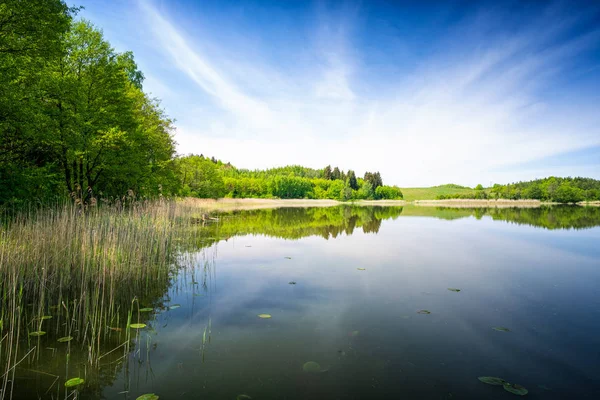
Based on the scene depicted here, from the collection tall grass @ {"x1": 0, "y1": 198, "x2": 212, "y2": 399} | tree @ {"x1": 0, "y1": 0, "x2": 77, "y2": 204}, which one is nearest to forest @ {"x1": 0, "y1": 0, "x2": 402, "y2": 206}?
tree @ {"x1": 0, "y1": 0, "x2": 77, "y2": 204}

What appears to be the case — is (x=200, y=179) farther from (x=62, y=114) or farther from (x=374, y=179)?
(x=374, y=179)

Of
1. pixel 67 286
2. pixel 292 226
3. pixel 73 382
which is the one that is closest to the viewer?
pixel 73 382

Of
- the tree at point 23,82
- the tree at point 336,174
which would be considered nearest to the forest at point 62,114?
the tree at point 23,82

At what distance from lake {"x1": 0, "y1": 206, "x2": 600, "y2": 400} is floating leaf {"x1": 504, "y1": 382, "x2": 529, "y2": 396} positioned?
0.08 m

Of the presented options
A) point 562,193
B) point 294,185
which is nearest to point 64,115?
point 294,185

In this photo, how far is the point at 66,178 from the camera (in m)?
12.9

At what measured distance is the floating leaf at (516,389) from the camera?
325 centimetres

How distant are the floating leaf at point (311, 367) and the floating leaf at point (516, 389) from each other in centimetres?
210

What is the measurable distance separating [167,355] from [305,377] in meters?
1.85

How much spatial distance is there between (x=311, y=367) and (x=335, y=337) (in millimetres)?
924

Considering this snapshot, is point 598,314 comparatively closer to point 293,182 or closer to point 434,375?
point 434,375

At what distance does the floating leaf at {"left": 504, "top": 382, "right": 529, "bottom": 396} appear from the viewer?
128 inches

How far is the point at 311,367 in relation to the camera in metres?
3.74

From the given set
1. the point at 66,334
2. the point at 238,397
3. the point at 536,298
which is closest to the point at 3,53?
the point at 66,334
